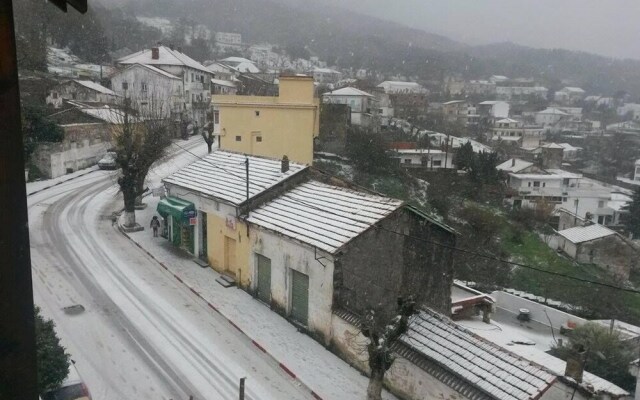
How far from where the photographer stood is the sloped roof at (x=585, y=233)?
3859 centimetres

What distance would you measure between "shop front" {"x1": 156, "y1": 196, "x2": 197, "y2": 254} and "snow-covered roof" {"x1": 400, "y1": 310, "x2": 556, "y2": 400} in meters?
10.3

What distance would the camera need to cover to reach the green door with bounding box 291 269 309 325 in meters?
14.4

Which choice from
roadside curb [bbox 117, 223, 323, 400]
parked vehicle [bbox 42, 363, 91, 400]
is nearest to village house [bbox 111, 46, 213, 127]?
roadside curb [bbox 117, 223, 323, 400]

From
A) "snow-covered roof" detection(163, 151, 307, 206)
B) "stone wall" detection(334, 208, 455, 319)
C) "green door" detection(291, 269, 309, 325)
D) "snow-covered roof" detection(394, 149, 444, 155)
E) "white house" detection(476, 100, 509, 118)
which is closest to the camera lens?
"stone wall" detection(334, 208, 455, 319)

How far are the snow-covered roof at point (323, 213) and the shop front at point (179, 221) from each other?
12.3ft

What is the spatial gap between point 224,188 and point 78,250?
582 cm

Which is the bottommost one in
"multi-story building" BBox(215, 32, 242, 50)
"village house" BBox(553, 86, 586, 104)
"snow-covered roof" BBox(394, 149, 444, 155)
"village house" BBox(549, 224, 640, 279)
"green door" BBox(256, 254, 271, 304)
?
"village house" BBox(549, 224, 640, 279)

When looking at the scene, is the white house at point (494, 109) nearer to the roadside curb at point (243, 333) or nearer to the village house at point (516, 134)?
the village house at point (516, 134)

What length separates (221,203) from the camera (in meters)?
18.1

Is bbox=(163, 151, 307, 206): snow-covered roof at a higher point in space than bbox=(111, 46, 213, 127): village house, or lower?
lower

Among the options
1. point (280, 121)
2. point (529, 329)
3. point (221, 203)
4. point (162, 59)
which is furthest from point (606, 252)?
point (162, 59)

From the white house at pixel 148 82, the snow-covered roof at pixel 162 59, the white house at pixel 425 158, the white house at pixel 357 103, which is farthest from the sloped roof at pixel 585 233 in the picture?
the snow-covered roof at pixel 162 59

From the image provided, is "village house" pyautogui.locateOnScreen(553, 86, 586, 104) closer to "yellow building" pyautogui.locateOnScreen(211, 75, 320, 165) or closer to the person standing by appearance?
"yellow building" pyautogui.locateOnScreen(211, 75, 320, 165)

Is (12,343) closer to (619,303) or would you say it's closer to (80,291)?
(80,291)
